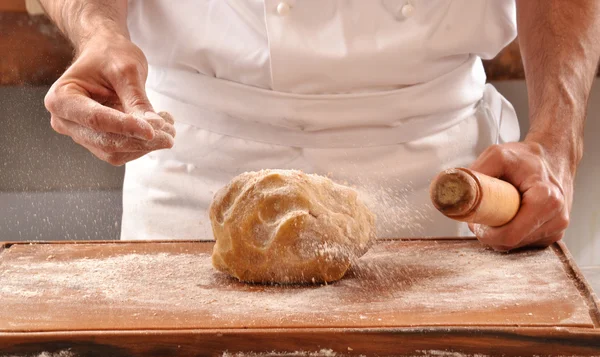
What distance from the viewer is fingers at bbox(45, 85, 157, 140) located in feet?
4.62

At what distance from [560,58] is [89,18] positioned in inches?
46.0

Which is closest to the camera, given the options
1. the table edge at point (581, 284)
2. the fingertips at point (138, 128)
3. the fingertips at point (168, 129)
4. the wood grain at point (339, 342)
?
the wood grain at point (339, 342)

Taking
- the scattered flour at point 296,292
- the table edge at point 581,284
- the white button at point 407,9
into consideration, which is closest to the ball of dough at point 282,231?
the scattered flour at point 296,292

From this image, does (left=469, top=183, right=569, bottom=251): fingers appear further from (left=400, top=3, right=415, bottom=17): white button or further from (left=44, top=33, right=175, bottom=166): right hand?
(left=44, top=33, right=175, bottom=166): right hand

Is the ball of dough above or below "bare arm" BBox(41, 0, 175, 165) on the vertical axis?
below

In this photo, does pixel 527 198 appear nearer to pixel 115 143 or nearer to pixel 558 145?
pixel 558 145

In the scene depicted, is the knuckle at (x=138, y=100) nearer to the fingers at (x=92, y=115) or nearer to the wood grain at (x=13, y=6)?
the fingers at (x=92, y=115)

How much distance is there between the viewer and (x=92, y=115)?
4.81 ft

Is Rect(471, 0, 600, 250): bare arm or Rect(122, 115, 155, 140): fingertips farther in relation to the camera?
Rect(471, 0, 600, 250): bare arm

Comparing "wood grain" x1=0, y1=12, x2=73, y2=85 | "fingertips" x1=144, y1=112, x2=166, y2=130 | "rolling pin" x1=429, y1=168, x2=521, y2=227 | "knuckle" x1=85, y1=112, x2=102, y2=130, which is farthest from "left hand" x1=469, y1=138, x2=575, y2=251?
"wood grain" x1=0, y1=12, x2=73, y2=85

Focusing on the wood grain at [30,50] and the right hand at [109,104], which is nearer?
the right hand at [109,104]

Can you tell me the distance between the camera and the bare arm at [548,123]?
1631 millimetres

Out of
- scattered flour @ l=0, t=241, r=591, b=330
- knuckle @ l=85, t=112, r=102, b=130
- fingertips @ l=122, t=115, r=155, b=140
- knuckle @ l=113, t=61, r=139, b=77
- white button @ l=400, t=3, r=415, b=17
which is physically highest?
white button @ l=400, t=3, r=415, b=17

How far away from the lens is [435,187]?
4.71 feet
